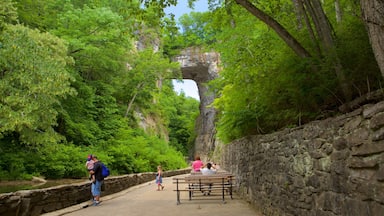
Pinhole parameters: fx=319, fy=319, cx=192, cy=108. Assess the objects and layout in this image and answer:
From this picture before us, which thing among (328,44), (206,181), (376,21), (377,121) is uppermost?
(328,44)

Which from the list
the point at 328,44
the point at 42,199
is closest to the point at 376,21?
the point at 328,44

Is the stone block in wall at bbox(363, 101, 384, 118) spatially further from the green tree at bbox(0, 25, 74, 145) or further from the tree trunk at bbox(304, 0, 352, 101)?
the green tree at bbox(0, 25, 74, 145)

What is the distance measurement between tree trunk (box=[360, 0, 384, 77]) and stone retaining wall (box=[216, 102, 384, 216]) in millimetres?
526

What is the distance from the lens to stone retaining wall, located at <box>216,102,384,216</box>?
2.79 meters

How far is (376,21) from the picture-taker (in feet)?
9.38

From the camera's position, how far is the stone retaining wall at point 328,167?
279 cm

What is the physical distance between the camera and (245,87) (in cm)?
859

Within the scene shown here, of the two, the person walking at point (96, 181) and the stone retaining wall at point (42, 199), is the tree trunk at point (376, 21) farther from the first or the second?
the person walking at point (96, 181)

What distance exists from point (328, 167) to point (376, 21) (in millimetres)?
1682

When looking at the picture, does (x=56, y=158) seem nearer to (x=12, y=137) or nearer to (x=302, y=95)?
(x=12, y=137)

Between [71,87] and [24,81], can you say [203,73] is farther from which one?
[24,81]

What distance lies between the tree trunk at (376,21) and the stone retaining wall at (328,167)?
526 millimetres

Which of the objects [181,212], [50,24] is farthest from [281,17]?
[50,24]

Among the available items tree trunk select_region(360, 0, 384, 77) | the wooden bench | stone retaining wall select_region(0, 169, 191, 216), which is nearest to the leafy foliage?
stone retaining wall select_region(0, 169, 191, 216)
